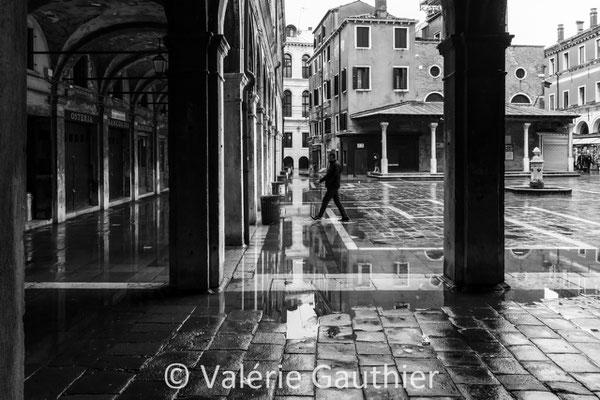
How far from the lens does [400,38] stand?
3944 cm

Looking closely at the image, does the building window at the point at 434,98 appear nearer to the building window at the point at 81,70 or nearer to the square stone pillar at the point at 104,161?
the square stone pillar at the point at 104,161

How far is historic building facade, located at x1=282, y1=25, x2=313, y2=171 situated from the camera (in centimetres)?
5675

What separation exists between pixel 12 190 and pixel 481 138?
552cm

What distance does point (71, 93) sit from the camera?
1378 centimetres

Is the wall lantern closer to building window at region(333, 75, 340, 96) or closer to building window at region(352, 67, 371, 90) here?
building window at region(352, 67, 371, 90)

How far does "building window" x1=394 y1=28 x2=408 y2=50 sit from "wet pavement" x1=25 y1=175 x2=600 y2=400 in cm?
3198

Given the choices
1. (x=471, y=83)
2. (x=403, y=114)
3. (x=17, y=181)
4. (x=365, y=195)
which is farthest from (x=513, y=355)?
(x=403, y=114)

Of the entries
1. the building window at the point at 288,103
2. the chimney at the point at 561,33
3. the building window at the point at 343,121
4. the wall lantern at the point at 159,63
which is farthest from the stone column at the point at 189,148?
the chimney at the point at 561,33

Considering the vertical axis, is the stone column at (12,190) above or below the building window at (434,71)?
below

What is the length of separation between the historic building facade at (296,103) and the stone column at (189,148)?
162 feet

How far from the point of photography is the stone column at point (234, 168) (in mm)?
9336

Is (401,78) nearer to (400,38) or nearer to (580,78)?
(400,38)

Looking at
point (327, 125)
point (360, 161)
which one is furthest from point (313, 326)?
point (327, 125)

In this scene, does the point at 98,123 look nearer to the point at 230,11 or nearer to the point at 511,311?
the point at 230,11
